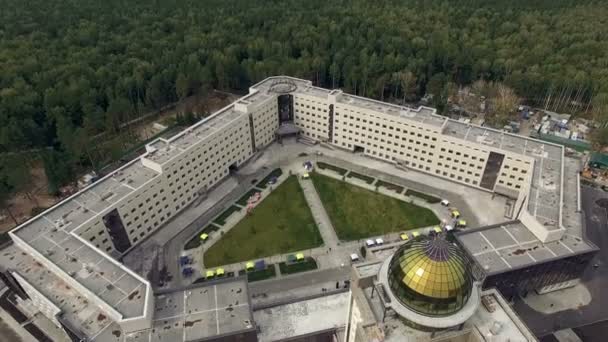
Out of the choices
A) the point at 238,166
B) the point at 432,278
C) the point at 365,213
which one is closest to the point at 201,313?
the point at 432,278

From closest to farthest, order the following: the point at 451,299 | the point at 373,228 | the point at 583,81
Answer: the point at 451,299 < the point at 373,228 < the point at 583,81

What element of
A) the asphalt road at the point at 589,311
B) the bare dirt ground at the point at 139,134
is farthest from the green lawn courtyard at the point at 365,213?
the bare dirt ground at the point at 139,134

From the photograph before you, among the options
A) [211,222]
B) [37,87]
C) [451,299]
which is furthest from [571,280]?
[37,87]

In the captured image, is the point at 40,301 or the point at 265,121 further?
the point at 265,121

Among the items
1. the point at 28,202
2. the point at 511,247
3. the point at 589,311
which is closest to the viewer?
the point at 589,311

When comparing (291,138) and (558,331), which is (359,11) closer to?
(291,138)

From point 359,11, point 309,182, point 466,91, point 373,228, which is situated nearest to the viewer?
point 373,228

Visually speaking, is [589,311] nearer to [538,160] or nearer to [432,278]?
[538,160]

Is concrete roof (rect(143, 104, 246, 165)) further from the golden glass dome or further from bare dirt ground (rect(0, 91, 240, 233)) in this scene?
the golden glass dome
